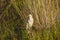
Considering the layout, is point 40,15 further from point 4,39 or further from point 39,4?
point 4,39

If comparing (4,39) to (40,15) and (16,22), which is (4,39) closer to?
(16,22)

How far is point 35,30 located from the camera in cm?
358

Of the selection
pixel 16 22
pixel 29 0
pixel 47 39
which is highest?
pixel 29 0

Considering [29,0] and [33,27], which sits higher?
[29,0]

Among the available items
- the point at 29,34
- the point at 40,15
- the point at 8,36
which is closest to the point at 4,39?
the point at 8,36

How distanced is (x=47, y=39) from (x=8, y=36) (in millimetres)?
478

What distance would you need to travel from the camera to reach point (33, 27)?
360cm

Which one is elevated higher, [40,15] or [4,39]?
[40,15]

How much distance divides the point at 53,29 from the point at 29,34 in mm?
310

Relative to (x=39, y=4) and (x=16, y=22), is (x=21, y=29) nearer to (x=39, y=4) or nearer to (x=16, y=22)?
(x=16, y=22)

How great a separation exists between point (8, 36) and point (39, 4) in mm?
547

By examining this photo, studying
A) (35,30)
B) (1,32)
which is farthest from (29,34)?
(1,32)

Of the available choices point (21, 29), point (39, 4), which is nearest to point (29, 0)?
point (39, 4)

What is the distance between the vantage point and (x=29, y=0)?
3570mm
